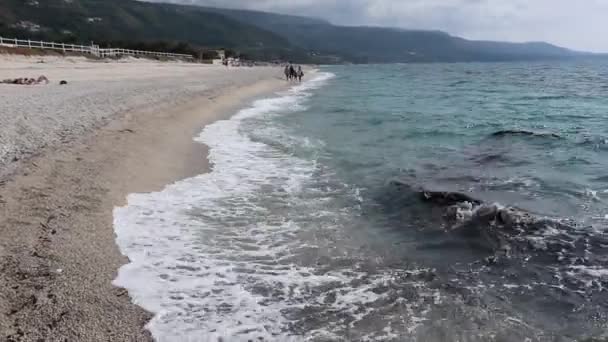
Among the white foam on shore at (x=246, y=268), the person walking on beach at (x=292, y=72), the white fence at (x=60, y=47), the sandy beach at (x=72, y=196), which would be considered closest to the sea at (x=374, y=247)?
the white foam on shore at (x=246, y=268)

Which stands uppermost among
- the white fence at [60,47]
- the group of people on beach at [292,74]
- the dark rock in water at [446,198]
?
the white fence at [60,47]

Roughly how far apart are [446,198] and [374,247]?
2.76 metres

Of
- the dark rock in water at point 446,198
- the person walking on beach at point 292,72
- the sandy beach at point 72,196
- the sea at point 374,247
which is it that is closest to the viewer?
the sandy beach at point 72,196

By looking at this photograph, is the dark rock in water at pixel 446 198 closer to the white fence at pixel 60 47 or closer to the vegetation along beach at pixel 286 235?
the vegetation along beach at pixel 286 235

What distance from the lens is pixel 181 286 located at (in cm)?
533

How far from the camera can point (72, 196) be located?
7.36 m

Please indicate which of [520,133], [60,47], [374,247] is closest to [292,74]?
[60,47]

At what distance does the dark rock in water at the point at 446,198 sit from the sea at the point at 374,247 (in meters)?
0.04

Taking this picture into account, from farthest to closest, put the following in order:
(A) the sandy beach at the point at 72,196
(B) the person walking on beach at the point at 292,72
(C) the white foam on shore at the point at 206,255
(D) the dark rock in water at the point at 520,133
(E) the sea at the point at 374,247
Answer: (B) the person walking on beach at the point at 292,72
(D) the dark rock in water at the point at 520,133
(E) the sea at the point at 374,247
(C) the white foam on shore at the point at 206,255
(A) the sandy beach at the point at 72,196

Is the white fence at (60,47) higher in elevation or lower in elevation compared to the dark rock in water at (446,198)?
higher

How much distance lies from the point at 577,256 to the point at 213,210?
5.42 m

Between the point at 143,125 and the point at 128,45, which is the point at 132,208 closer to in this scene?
the point at 143,125

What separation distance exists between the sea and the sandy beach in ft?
1.06

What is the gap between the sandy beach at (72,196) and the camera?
4.34 m
